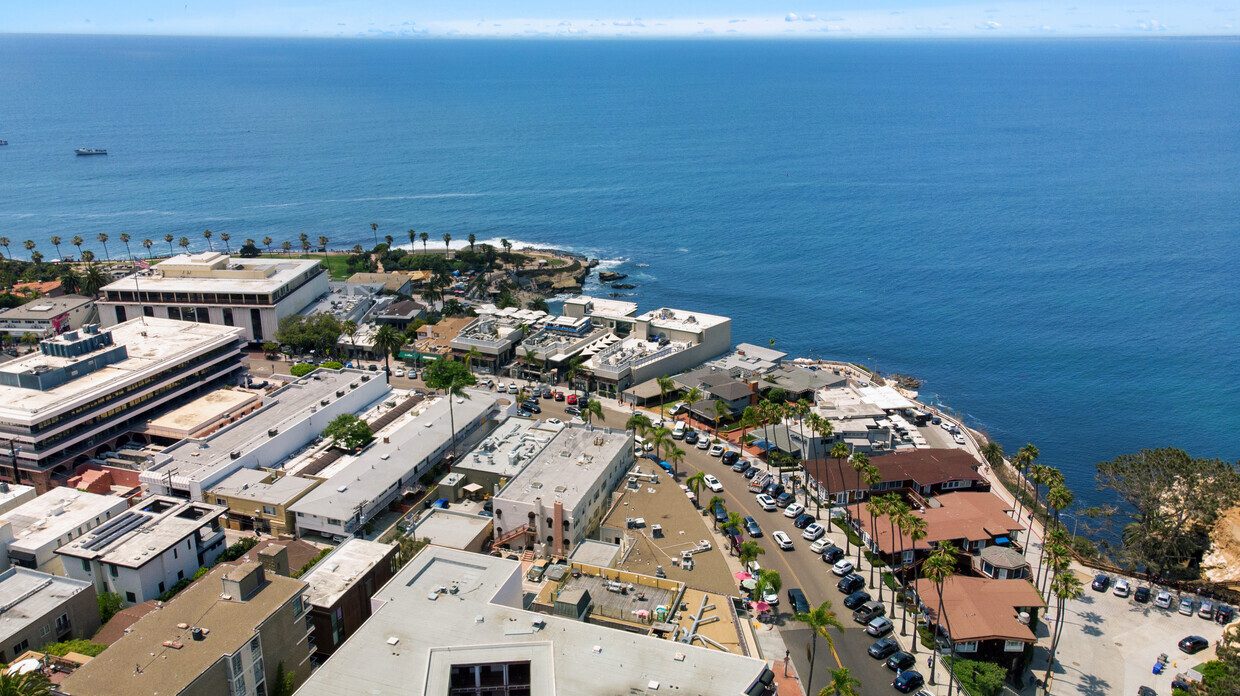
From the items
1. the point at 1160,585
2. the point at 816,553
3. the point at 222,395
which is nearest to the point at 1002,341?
the point at 1160,585

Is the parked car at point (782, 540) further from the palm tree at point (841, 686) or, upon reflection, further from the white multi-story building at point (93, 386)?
the white multi-story building at point (93, 386)

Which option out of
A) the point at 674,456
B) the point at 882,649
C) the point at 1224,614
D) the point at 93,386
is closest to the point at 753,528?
the point at 674,456

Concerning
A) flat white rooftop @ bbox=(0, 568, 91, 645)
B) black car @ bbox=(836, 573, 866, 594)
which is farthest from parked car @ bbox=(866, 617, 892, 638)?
flat white rooftop @ bbox=(0, 568, 91, 645)

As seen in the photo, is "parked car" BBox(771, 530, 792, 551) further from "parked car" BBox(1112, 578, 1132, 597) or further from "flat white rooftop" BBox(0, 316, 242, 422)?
"flat white rooftop" BBox(0, 316, 242, 422)

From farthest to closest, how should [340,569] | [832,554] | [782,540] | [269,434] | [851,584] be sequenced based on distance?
[269,434], [782,540], [832,554], [851,584], [340,569]

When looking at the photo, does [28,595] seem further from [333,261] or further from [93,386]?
[333,261]

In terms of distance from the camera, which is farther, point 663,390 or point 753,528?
point 663,390

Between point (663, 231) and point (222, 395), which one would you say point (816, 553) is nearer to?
point (222, 395)
